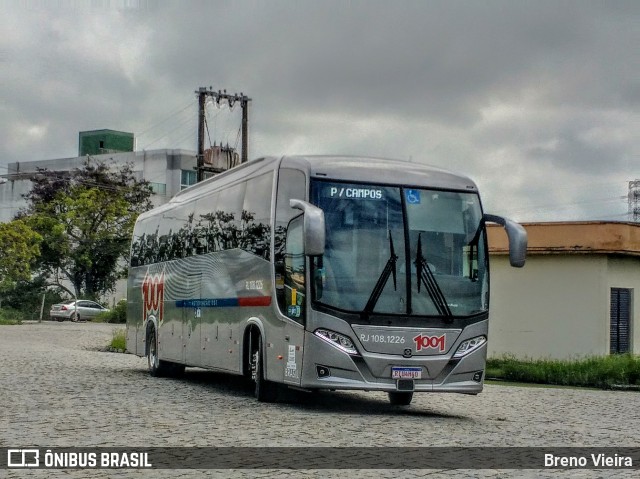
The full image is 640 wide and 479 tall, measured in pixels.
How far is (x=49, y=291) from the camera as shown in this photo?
7756cm

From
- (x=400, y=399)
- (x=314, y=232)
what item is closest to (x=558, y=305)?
(x=400, y=399)

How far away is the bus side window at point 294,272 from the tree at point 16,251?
180 feet

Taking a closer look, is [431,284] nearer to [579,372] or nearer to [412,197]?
[412,197]

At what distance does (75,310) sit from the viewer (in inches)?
2768

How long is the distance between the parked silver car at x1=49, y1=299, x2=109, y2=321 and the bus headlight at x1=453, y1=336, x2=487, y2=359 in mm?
55923

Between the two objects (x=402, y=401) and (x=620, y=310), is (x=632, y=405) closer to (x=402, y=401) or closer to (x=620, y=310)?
(x=402, y=401)

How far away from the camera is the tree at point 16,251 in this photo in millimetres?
68750

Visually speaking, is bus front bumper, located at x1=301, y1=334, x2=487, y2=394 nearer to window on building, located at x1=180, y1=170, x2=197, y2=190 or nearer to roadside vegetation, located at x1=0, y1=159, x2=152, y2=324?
roadside vegetation, located at x1=0, y1=159, x2=152, y2=324

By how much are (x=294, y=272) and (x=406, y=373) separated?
2.15m

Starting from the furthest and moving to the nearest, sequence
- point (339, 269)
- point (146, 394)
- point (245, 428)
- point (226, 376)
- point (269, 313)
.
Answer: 1. point (226, 376)
2. point (146, 394)
3. point (269, 313)
4. point (339, 269)
5. point (245, 428)

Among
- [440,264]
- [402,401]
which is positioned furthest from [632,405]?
[440,264]

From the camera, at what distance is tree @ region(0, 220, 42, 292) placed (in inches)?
2707

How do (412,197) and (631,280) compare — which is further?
(631,280)

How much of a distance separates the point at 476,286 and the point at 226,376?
10.6 m
